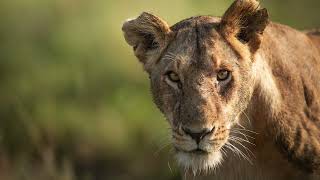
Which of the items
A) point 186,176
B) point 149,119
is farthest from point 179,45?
point 149,119

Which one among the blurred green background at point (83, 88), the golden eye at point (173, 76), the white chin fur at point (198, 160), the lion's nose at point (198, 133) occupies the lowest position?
the blurred green background at point (83, 88)

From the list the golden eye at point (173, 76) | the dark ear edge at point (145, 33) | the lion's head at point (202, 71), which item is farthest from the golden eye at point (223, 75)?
the dark ear edge at point (145, 33)

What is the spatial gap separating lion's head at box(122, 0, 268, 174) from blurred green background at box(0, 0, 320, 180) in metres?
2.22

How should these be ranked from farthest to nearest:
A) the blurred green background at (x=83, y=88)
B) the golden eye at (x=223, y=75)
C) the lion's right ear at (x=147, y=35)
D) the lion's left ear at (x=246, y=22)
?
1. the blurred green background at (x=83, y=88)
2. the lion's right ear at (x=147, y=35)
3. the lion's left ear at (x=246, y=22)
4. the golden eye at (x=223, y=75)

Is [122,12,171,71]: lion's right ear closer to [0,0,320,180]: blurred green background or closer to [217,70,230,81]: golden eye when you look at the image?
[217,70,230,81]: golden eye

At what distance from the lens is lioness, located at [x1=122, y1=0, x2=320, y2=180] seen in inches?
264

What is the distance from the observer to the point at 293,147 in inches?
278

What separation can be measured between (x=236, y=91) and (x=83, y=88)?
4947mm

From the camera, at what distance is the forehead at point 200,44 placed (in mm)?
6762

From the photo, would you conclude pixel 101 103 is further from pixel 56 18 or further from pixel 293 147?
pixel 293 147

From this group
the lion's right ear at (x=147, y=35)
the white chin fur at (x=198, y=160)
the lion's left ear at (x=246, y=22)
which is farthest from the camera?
the lion's right ear at (x=147, y=35)

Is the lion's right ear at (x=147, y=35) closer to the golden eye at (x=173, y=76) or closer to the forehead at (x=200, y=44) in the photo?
the forehead at (x=200, y=44)

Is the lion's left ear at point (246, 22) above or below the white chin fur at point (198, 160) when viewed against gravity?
above

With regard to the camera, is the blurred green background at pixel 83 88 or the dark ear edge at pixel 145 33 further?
the blurred green background at pixel 83 88
